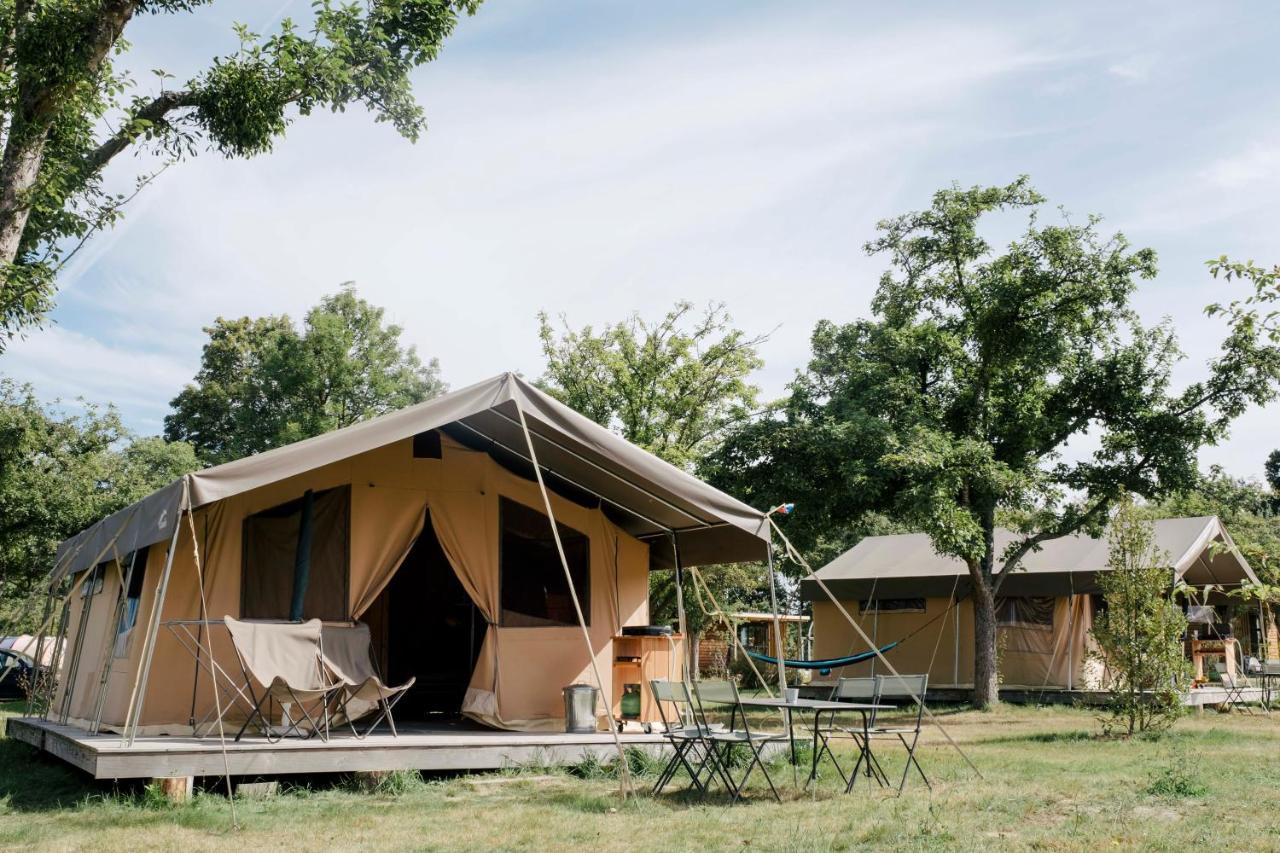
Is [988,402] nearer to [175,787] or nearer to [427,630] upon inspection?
[427,630]

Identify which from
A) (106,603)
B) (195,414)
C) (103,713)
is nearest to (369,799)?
(103,713)

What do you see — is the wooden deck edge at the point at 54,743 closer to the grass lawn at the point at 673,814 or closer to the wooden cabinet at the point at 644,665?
the grass lawn at the point at 673,814

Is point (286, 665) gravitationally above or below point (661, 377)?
below

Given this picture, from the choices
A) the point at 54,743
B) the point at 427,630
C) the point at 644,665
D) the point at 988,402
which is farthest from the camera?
the point at 988,402

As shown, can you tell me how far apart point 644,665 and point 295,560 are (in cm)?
276

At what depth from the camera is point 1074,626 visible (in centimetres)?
1456

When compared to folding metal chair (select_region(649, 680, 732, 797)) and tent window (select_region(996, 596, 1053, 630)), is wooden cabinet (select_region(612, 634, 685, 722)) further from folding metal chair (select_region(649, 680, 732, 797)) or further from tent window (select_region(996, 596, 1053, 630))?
tent window (select_region(996, 596, 1053, 630))

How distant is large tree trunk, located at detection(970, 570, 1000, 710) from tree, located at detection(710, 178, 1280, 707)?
0.02 metres

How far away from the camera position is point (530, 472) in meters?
8.80

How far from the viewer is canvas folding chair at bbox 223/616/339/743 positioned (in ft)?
21.0

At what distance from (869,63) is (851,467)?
Answer: 21.1 feet

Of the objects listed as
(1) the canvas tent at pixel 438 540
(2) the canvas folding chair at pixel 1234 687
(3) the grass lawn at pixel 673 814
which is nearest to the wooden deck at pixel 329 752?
(3) the grass lawn at pixel 673 814

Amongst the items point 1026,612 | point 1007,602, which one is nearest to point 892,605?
point 1007,602

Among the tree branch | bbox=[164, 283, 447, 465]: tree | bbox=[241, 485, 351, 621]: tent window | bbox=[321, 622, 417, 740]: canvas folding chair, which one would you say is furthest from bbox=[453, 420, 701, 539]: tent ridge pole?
bbox=[164, 283, 447, 465]: tree
